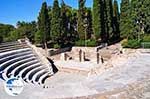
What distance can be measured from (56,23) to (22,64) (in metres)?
11.7

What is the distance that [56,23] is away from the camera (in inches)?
1495

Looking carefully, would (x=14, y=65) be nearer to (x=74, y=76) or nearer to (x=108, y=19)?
(x=74, y=76)

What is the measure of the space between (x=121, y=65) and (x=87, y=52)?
10.1 metres

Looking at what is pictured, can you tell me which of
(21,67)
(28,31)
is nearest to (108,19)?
(28,31)

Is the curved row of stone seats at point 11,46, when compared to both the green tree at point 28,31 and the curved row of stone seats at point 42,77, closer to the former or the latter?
the curved row of stone seats at point 42,77

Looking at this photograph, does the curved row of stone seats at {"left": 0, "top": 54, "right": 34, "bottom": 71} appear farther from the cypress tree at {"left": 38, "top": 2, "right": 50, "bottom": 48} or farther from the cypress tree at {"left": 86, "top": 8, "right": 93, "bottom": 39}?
the cypress tree at {"left": 86, "top": 8, "right": 93, "bottom": 39}

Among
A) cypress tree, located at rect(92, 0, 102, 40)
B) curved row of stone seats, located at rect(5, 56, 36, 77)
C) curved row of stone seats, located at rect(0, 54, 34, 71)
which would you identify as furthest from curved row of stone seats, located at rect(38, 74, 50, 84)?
cypress tree, located at rect(92, 0, 102, 40)

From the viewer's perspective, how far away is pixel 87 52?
110 ft

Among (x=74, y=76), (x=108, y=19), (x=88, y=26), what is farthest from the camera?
(x=88, y=26)

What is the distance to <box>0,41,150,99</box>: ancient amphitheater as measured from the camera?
1673 cm

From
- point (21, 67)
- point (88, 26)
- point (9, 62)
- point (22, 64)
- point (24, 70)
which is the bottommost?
point (24, 70)

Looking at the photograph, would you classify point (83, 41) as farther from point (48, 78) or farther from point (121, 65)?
point (121, 65)

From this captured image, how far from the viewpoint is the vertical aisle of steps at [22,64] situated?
2471cm

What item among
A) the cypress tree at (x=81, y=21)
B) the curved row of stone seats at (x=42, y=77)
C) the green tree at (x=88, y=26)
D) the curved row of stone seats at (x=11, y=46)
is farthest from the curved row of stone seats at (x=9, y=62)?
the green tree at (x=88, y=26)
